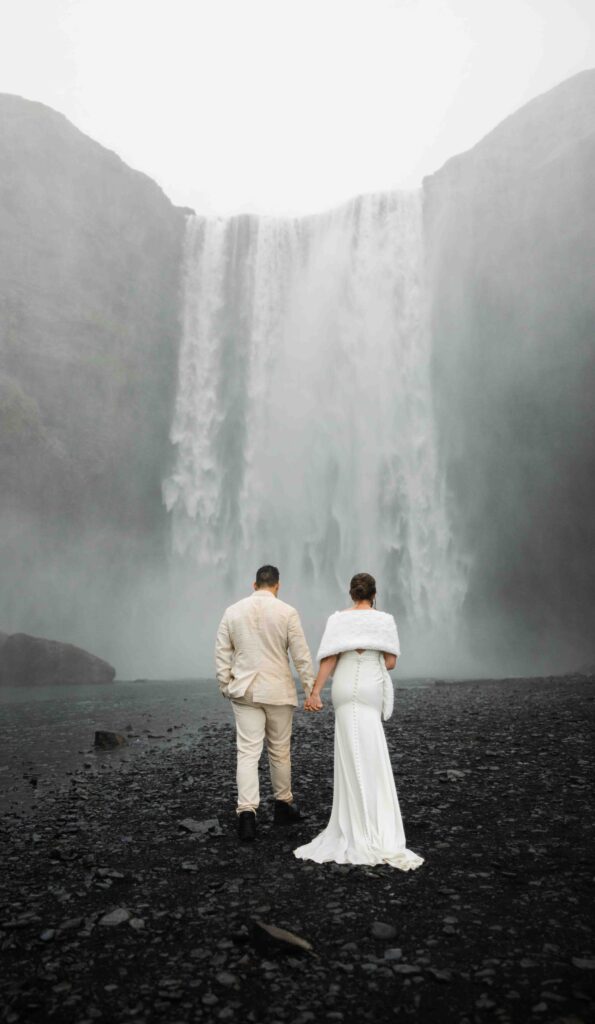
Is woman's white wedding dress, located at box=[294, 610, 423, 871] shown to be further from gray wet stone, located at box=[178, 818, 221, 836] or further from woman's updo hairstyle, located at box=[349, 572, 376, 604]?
gray wet stone, located at box=[178, 818, 221, 836]

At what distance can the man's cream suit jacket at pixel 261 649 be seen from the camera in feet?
19.8

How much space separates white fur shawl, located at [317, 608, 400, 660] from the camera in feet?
17.9

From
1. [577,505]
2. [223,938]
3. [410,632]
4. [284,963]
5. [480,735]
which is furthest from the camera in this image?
[410,632]

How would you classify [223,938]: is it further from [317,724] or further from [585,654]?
[585,654]

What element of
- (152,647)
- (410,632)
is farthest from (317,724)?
(152,647)

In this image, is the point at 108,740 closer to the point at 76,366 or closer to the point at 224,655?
the point at 224,655

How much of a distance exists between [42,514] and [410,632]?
75.4 ft

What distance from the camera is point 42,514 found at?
38.9m

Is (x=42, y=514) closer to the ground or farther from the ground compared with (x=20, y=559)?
farther from the ground

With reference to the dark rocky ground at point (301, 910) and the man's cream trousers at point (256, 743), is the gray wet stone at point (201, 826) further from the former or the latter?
the man's cream trousers at point (256, 743)

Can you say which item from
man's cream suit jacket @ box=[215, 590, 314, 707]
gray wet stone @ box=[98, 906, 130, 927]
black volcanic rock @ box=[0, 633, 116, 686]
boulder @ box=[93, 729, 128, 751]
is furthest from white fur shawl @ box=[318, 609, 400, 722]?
black volcanic rock @ box=[0, 633, 116, 686]

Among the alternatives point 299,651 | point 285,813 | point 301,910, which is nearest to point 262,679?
point 299,651

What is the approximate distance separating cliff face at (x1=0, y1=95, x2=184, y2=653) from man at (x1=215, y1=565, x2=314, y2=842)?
116 ft

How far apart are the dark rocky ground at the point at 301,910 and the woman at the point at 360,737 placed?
22cm
